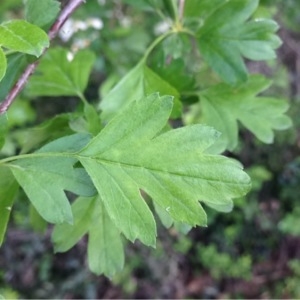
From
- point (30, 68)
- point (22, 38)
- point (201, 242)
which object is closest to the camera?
point (22, 38)

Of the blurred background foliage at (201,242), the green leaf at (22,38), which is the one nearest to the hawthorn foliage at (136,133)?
the green leaf at (22,38)

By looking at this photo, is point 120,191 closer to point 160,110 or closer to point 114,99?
point 160,110

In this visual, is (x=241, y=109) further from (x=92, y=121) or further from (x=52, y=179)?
(x=52, y=179)

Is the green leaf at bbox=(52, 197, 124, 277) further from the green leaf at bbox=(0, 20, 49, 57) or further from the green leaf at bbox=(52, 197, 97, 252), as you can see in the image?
the green leaf at bbox=(0, 20, 49, 57)

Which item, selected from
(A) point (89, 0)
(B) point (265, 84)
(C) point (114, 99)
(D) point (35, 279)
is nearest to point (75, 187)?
(C) point (114, 99)

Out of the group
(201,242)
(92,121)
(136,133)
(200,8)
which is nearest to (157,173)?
(136,133)

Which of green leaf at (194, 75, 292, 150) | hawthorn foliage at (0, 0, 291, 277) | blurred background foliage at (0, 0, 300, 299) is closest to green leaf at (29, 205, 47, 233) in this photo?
hawthorn foliage at (0, 0, 291, 277)

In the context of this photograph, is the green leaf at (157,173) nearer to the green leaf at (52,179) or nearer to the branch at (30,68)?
the green leaf at (52,179)
